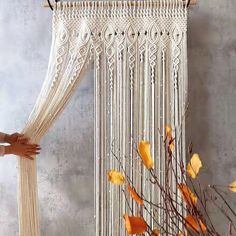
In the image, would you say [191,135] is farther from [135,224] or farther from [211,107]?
[135,224]

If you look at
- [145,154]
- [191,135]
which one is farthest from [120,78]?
[145,154]

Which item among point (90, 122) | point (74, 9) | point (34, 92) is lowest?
point (90, 122)

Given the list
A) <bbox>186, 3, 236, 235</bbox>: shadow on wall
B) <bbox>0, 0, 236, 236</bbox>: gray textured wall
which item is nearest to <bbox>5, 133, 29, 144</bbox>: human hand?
<bbox>0, 0, 236, 236</bbox>: gray textured wall

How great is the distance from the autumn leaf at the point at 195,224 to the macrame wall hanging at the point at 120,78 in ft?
4.18

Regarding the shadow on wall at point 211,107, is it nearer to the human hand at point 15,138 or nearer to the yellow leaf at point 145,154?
the human hand at point 15,138

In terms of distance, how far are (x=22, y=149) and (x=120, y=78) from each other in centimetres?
62

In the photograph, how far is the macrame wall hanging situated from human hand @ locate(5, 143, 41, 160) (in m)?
0.05

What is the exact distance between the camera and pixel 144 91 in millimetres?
2307

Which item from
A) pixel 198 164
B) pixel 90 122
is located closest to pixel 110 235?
pixel 90 122

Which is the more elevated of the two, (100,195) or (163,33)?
(163,33)

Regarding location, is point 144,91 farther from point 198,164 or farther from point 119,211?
point 198,164

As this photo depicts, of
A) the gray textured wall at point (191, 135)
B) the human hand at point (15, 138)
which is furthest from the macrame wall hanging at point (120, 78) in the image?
the gray textured wall at point (191, 135)

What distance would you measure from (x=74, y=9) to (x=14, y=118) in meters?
0.72

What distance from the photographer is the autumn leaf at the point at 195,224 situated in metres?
0.95
